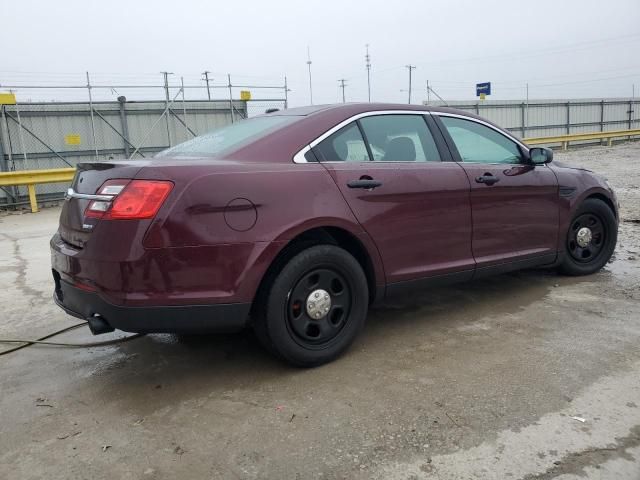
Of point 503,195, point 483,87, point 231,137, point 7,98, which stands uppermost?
point 483,87

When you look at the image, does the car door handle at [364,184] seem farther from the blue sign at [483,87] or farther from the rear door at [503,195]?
the blue sign at [483,87]

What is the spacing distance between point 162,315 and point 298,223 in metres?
0.87

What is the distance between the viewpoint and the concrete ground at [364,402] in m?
2.38

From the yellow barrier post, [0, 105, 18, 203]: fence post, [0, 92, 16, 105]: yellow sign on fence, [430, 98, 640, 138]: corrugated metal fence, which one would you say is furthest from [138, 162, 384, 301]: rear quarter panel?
[430, 98, 640, 138]: corrugated metal fence

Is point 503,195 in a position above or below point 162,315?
above

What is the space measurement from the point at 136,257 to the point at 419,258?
186 cm

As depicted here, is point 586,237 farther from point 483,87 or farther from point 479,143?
point 483,87

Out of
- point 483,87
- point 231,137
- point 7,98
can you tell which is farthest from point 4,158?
point 483,87

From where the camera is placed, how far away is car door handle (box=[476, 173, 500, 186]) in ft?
13.3

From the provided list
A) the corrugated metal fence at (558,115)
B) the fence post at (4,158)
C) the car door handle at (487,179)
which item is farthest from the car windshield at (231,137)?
the corrugated metal fence at (558,115)

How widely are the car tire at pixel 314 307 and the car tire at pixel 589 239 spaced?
8.16ft

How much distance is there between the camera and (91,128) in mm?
13773

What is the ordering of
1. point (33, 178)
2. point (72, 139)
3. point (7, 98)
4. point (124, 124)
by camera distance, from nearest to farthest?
point (33, 178) < point (7, 98) < point (72, 139) < point (124, 124)

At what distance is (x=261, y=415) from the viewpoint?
2.79m
